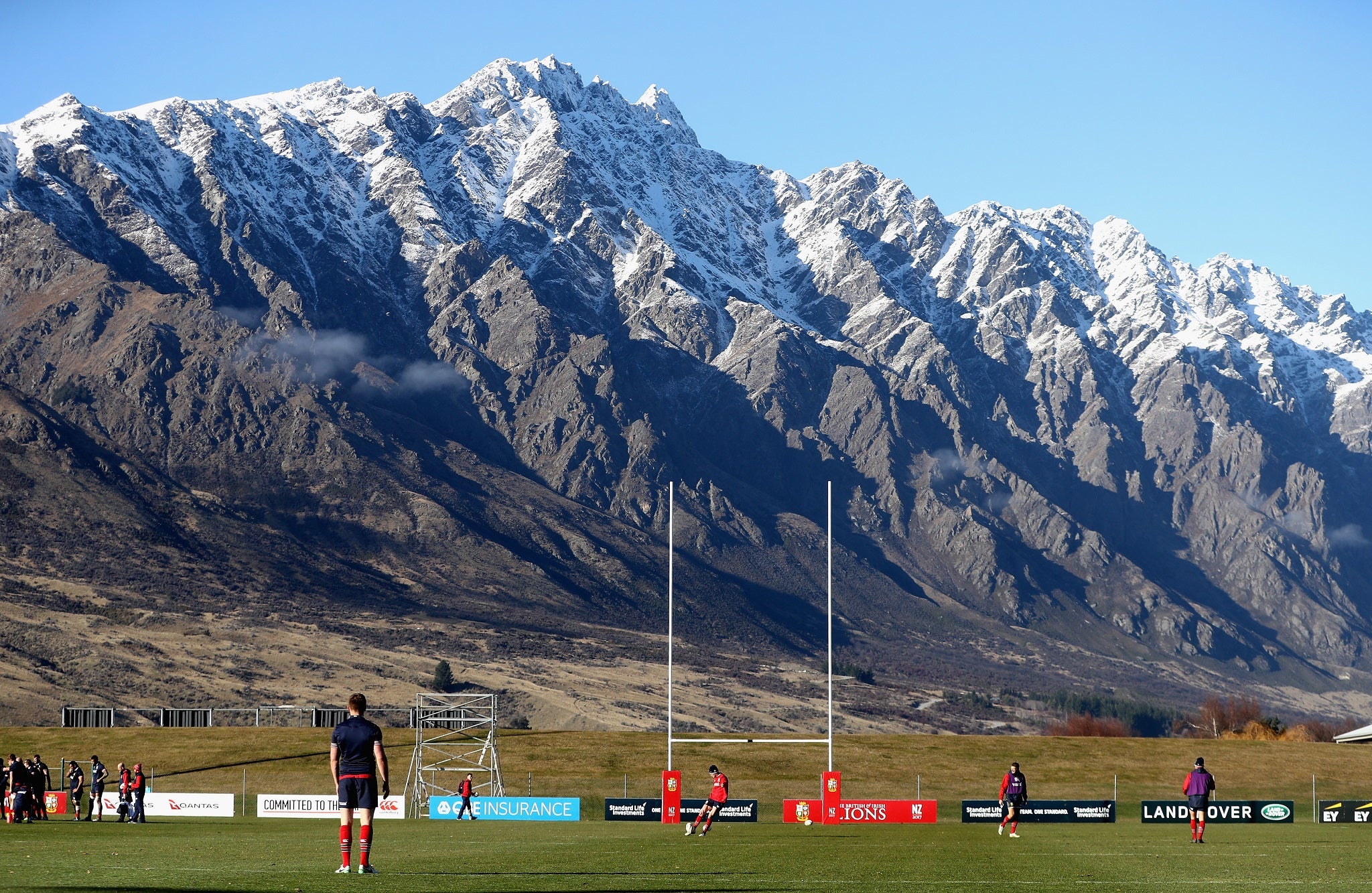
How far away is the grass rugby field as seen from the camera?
24.4m

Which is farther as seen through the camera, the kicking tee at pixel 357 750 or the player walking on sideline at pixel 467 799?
the player walking on sideline at pixel 467 799

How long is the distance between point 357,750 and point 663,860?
9322mm

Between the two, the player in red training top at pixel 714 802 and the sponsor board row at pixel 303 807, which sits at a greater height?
the player in red training top at pixel 714 802

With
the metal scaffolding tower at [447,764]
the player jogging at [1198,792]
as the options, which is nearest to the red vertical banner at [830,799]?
the metal scaffolding tower at [447,764]

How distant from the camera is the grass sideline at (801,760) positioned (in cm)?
7969

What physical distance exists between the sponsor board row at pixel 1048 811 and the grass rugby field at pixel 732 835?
0.95 metres

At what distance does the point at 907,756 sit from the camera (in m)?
90.9

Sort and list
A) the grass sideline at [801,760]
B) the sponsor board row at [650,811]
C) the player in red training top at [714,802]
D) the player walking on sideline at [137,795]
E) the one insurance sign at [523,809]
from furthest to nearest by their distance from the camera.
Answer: the grass sideline at [801,760] → the one insurance sign at [523,809] → the sponsor board row at [650,811] → the player walking on sideline at [137,795] → the player in red training top at [714,802]

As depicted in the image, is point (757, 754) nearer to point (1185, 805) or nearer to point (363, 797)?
point (1185, 805)

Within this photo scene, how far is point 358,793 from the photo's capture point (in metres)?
23.2

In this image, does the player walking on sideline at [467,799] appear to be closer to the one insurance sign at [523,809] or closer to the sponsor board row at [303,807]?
the one insurance sign at [523,809]

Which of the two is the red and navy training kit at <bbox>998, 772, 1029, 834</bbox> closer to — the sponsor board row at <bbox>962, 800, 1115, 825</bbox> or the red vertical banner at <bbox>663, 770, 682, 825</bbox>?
the red vertical banner at <bbox>663, 770, 682, 825</bbox>

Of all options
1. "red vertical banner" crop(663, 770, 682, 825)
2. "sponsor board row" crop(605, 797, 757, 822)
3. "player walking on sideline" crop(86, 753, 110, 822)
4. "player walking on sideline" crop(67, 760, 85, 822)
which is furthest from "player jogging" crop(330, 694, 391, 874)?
"sponsor board row" crop(605, 797, 757, 822)

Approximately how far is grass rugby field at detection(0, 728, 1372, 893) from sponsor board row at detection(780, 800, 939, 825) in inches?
38.8
